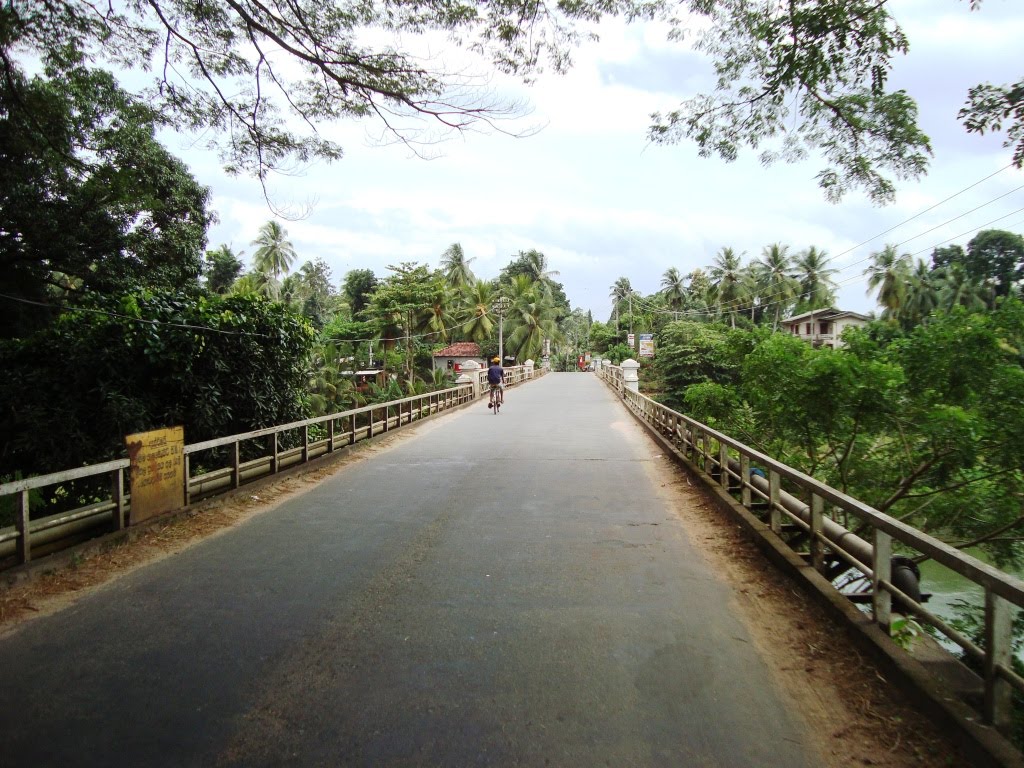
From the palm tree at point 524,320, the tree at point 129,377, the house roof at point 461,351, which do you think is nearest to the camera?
the tree at point 129,377

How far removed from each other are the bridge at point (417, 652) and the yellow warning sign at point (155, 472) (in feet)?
1.01

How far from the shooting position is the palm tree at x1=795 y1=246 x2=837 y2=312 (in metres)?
60.4

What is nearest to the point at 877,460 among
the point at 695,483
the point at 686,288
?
the point at 695,483

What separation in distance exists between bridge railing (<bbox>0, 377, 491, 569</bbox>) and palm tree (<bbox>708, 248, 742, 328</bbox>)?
53.3m

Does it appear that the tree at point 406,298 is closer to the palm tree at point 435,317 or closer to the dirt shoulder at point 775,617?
the palm tree at point 435,317

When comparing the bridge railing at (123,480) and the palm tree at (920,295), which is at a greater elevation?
the palm tree at (920,295)

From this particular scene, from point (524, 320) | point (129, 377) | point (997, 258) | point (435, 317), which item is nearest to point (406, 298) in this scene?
point (435, 317)

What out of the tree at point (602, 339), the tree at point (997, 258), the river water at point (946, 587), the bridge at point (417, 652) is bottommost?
the river water at point (946, 587)

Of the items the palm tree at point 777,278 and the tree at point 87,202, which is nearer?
the tree at point 87,202

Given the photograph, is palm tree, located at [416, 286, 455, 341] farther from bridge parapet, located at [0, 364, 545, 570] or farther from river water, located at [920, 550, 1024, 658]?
river water, located at [920, 550, 1024, 658]

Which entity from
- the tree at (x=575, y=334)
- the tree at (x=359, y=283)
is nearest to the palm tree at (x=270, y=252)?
the tree at (x=359, y=283)

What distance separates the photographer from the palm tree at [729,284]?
61297 millimetres

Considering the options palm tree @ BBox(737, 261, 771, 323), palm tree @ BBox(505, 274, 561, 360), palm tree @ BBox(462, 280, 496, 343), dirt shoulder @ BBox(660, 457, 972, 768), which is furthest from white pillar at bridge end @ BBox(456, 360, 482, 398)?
palm tree @ BBox(737, 261, 771, 323)

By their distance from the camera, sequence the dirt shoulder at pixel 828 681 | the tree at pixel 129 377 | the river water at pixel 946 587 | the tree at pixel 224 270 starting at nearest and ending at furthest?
the dirt shoulder at pixel 828 681
the tree at pixel 129 377
the river water at pixel 946 587
the tree at pixel 224 270
